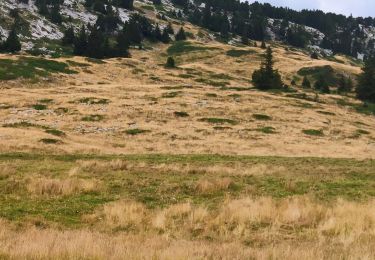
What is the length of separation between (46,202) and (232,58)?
124176mm

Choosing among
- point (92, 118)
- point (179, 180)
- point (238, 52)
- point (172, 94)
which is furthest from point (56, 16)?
point (179, 180)

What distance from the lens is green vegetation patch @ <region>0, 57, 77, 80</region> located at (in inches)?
2982

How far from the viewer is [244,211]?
46.2ft

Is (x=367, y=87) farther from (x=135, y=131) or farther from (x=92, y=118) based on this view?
(x=135, y=131)

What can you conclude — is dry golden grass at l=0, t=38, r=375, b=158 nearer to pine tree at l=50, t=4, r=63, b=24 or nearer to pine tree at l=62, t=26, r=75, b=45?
pine tree at l=62, t=26, r=75, b=45

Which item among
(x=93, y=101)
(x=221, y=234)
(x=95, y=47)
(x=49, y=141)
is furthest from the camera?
(x=95, y=47)

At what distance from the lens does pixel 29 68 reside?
81062 mm

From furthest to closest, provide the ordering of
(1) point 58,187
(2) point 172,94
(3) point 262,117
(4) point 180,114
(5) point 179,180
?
(2) point 172,94 → (3) point 262,117 → (4) point 180,114 → (5) point 179,180 → (1) point 58,187

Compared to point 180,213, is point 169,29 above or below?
above

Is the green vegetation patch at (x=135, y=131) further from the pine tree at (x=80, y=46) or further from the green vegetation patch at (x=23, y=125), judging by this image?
the pine tree at (x=80, y=46)

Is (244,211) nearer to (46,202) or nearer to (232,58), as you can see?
(46,202)

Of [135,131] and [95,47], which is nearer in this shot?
[135,131]

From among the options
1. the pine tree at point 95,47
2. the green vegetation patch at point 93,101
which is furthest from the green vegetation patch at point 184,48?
the green vegetation patch at point 93,101

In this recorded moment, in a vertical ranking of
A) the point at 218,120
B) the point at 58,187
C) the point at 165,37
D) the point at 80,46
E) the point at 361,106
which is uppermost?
the point at 165,37
